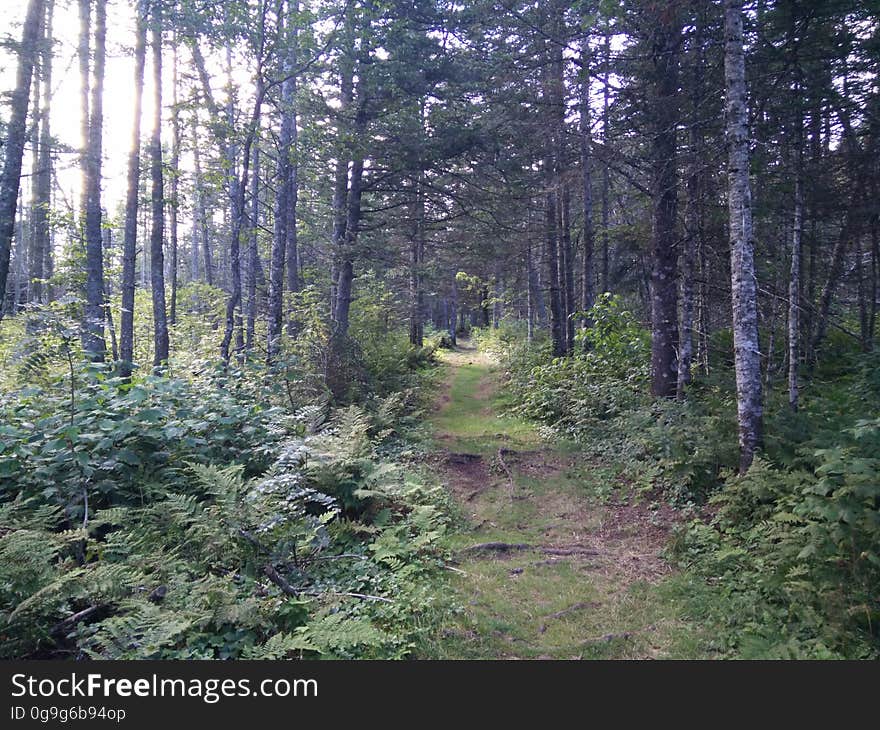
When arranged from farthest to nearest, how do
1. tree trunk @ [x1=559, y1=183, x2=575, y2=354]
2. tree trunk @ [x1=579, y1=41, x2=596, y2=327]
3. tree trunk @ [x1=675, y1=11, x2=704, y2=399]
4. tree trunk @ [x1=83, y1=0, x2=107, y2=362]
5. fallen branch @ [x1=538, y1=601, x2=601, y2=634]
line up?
tree trunk @ [x1=559, y1=183, x2=575, y2=354]
tree trunk @ [x1=83, y1=0, x2=107, y2=362]
tree trunk @ [x1=579, y1=41, x2=596, y2=327]
tree trunk @ [x1=675, y1=11, x2=704, y2=399]
fallen branch @ [x1=538, y1=601, x2=601, y2=634]

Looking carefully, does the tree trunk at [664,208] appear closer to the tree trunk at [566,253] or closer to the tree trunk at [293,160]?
the tree trunk at [566,253]

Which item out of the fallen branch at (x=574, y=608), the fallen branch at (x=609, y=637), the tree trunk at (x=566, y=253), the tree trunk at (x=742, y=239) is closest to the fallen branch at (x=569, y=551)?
the fallen branch at (x=574, y=608)

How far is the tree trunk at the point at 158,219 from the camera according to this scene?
44.6 ft

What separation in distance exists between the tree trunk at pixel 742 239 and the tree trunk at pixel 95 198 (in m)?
13.1

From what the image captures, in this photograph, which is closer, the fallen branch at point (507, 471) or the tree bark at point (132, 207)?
the fallen branch at point (507, 471)

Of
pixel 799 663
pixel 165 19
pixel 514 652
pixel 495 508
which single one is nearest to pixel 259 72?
pixel 165 19

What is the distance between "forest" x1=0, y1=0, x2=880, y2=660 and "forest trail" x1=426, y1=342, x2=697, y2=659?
0.05m

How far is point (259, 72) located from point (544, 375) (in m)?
10.3

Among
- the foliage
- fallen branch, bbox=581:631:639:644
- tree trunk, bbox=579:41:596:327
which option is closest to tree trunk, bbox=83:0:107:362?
the foliage

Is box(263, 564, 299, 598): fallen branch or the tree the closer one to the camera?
box(263, 564, 299, 598): fallen branch

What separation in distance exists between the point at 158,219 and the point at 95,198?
1434mm

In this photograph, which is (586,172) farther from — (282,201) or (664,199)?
(282,201)

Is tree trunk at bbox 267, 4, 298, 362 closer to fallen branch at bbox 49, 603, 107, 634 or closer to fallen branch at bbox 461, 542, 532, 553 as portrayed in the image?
fallen branch at bbox 461, 542, 532, 553

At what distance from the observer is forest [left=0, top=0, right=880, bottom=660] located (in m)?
4.52
